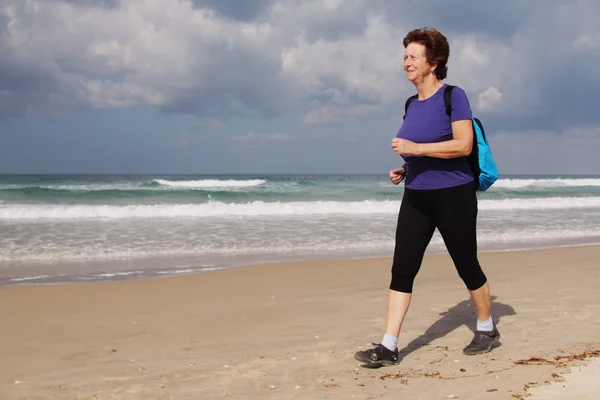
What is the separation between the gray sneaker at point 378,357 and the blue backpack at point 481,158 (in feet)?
3.78

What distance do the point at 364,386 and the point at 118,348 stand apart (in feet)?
6.37

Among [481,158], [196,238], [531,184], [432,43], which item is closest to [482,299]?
[481,158]

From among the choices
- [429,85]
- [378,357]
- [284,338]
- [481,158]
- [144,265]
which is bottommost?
[144,265]

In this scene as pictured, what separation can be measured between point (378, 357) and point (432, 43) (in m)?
1.89

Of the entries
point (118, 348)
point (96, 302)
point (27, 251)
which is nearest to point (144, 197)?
point (27, 251)

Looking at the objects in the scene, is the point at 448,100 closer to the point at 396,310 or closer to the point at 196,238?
the point at 396,310

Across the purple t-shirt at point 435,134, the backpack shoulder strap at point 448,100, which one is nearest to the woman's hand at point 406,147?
the purple t-shirt at point 435,134

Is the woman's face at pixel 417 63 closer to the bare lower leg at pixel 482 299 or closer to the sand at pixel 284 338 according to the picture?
the bare lower leg at pixel 482 299

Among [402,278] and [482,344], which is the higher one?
[402,278]

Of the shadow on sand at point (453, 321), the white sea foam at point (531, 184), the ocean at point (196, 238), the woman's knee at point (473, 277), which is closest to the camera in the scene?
the woman's knee at point (473, 277)

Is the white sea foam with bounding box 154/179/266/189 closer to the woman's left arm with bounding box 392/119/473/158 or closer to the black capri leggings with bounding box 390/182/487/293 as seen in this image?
the black capri leggings with bounding box 390/182/487/293

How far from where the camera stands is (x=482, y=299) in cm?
377

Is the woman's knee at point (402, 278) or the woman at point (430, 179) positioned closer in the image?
the woman at point (430, 179)

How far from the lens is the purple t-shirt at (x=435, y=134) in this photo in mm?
3391
